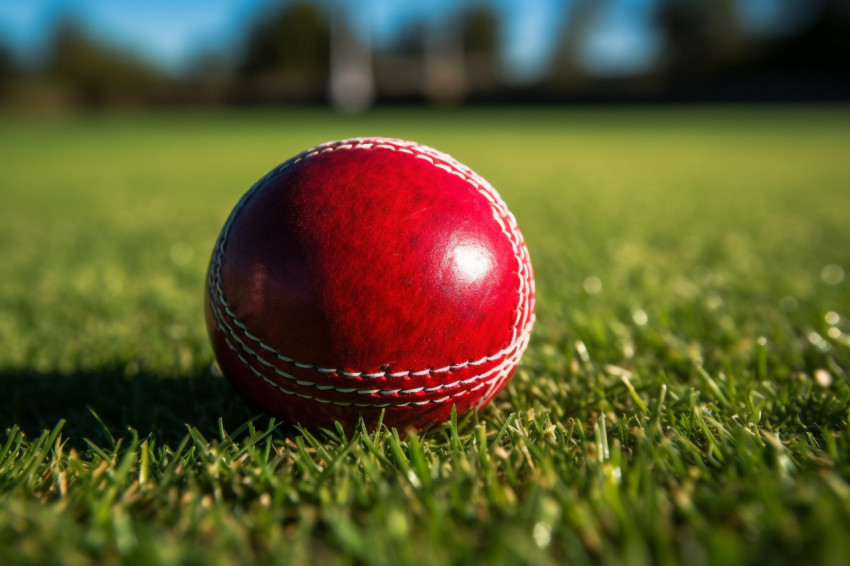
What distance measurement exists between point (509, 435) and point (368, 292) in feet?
1.73

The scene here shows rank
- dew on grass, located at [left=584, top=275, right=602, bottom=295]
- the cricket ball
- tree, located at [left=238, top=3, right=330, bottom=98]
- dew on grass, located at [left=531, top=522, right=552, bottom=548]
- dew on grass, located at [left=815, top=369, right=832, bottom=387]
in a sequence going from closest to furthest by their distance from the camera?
dew on grass, located at [left=531, top=522, right=552, bottom=548] < the cricket ball < dew on grass, located at [left=815, top=369, right=832, bottom=387] < dew on grass, located at [left=584, top=275, right=602, bottom=295] < tree, located at [left=238, top=3, right=330, bottom=98]

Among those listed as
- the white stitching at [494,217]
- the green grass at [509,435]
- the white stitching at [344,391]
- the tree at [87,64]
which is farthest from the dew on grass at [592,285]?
the tree at [87,64]

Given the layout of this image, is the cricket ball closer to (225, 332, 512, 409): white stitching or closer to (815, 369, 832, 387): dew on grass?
(225, 332, 512, 409): white stitching

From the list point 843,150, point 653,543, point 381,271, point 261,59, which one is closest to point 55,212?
point 381,271

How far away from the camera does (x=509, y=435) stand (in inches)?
68.9

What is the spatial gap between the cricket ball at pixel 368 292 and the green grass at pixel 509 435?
115 mm

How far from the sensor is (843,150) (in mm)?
13359

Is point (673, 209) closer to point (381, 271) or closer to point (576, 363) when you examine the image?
point (576, 363)

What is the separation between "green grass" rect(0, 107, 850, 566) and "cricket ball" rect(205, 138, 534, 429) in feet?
0.38

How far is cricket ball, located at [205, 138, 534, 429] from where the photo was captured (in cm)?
161

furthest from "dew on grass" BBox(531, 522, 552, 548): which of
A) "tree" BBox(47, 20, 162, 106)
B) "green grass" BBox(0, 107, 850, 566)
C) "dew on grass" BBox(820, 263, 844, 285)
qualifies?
"tree" BBox(47, 20, 162, 106)

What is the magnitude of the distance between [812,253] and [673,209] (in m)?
2.33

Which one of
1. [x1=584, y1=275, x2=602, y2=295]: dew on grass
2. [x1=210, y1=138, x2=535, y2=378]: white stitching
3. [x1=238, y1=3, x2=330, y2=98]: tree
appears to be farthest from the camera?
[x1=238, y1=3, x2=330, y2=98]: tree

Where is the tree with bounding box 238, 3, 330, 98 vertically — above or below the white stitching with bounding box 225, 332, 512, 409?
below
